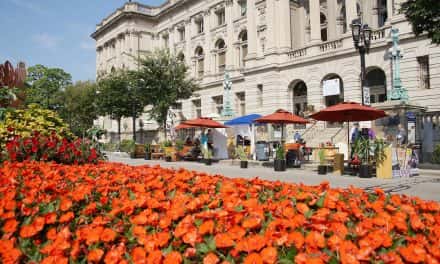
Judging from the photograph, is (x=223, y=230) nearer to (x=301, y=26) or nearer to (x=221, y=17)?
(x=301, y=26)

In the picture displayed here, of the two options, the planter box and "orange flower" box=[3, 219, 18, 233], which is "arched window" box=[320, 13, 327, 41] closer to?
the planter box

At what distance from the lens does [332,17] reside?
107ft

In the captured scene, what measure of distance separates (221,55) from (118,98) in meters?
13.1

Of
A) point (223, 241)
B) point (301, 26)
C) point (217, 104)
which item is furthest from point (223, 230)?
point (217, 104)

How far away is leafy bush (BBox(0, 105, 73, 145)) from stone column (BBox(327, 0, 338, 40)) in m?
28.0

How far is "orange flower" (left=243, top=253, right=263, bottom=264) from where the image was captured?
1717mm

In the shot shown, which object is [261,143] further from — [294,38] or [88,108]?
[88,108]

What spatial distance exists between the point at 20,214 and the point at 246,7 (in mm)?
39445

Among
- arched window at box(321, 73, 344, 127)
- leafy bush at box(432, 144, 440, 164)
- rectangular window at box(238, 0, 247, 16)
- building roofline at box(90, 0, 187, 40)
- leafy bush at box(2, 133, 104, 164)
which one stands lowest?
leafy bush at box(432, 144, 440, 164)

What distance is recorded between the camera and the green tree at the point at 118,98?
39719mm

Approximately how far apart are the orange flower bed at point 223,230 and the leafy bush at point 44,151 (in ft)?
15.4

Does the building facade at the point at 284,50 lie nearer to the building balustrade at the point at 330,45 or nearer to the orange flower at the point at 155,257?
the building balustrade at the point at 330,45

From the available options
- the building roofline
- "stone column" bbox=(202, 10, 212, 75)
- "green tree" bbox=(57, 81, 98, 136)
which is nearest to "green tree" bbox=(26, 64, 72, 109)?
"green tree" bbox=(57, 81, 98, 136)

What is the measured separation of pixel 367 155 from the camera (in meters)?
13.5
